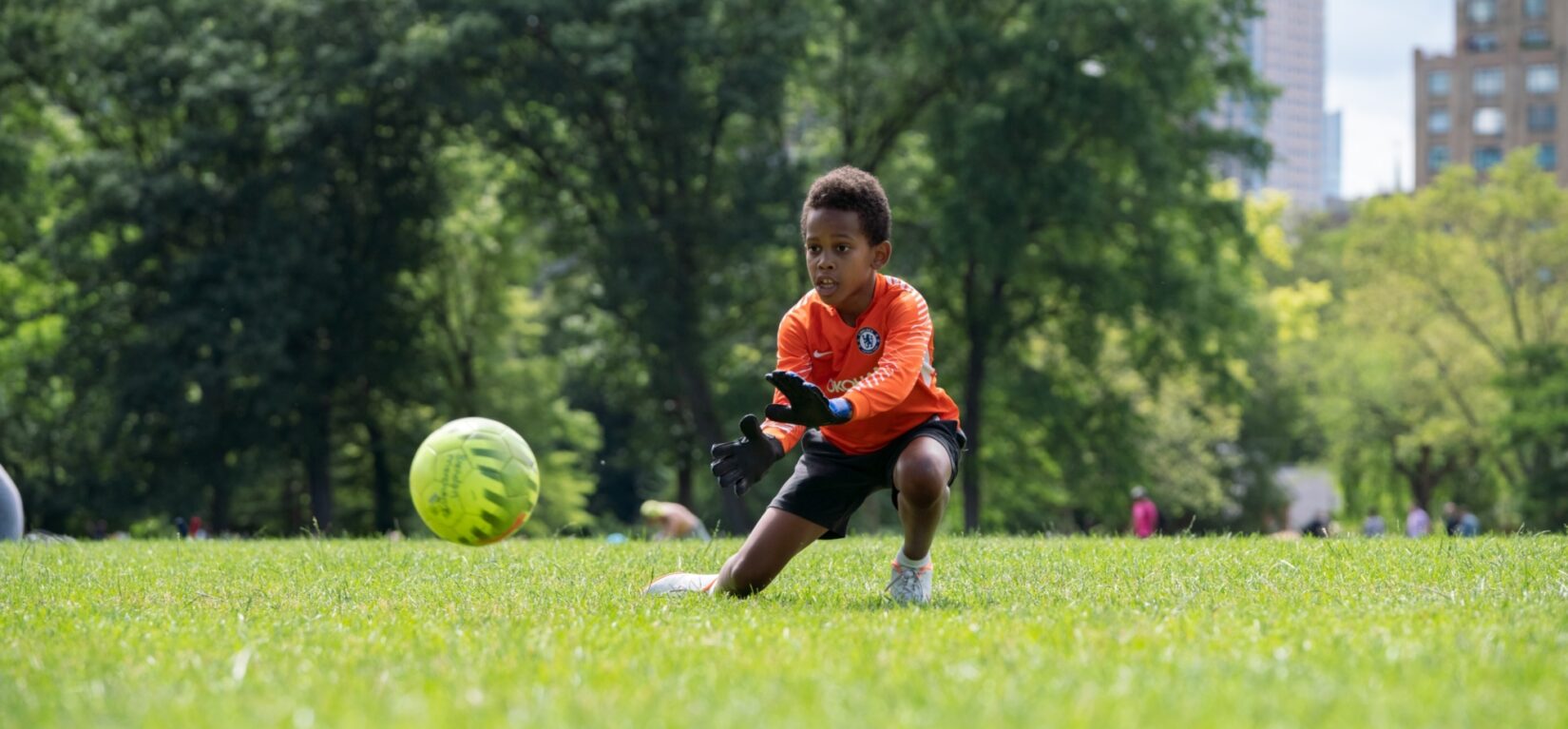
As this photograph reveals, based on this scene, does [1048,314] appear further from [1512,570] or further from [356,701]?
[356,701]

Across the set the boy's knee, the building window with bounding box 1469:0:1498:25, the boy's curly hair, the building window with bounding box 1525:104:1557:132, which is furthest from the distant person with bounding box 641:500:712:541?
the building window with bounding box 1469:0:1498:25

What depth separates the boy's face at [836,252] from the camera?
24.1 feet

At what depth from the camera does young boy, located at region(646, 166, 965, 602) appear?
714 centimetres

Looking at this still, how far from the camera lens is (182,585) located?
8.38 m

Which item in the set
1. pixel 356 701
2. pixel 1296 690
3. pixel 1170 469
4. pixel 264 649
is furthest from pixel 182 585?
pixel 1170 469

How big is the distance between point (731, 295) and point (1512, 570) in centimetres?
2627

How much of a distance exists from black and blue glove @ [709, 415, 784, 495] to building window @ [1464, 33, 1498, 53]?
12002 centimetres

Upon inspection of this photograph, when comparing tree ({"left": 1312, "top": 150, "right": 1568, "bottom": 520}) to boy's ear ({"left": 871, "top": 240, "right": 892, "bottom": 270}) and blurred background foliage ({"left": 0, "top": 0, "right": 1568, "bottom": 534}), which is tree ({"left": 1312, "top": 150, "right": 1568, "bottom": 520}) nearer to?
blurred background foliage ({"left": 0, "top": 0, "right": 1568, "bottom": 534})

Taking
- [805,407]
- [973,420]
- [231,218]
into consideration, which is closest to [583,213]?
[231,218]

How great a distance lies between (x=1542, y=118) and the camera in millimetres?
113500

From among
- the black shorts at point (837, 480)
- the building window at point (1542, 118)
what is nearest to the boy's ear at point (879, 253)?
the black shorts at point (837, 480)

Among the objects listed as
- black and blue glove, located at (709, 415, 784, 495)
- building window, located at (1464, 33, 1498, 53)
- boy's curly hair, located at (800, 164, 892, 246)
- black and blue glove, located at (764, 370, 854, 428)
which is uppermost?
building window, located at (1464, 33, 1498, 53)

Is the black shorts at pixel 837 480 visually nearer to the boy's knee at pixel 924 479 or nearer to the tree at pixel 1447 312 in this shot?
the boy's knee at pixel 924 479

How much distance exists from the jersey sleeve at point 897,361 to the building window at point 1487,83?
11880cm
